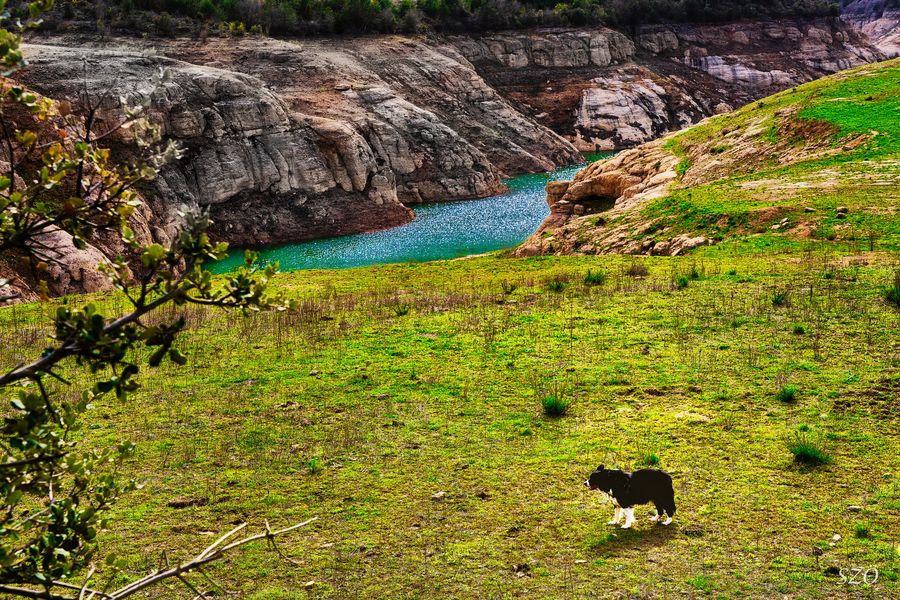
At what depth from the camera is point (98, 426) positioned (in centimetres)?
1398

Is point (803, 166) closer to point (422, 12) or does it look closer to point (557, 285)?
point (557, 285)

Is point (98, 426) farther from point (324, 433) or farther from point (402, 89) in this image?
point (402, 89)

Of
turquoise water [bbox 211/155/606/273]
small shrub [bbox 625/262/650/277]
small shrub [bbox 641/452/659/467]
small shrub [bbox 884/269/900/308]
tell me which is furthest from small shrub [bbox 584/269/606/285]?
turquoise water [bbox 211/155/606/273]

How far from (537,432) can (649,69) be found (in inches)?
4345

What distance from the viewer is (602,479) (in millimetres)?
10000

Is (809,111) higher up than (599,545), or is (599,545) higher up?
(809,111)

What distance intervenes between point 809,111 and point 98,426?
33664mm

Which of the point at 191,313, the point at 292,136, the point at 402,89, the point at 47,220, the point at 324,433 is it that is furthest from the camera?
the point at 402,89

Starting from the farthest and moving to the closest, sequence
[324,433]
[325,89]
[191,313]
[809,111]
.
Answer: [325,89], [809,111], [191,313], [324,433]

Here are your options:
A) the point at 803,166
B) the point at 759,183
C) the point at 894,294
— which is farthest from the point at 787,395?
the point at 803,166

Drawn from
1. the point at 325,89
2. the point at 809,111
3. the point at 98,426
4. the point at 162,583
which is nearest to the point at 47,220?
the point at 162,583

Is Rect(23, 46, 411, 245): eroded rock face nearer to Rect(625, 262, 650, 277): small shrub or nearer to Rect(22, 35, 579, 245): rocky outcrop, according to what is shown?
Rect(22, 35, 579, 245): rocky outcrop

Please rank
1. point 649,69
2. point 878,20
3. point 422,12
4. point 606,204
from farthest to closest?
point 878,20
point 649,69
point 422,12
point 606,204

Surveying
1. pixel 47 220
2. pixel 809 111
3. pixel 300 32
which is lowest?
pixel 47 220
